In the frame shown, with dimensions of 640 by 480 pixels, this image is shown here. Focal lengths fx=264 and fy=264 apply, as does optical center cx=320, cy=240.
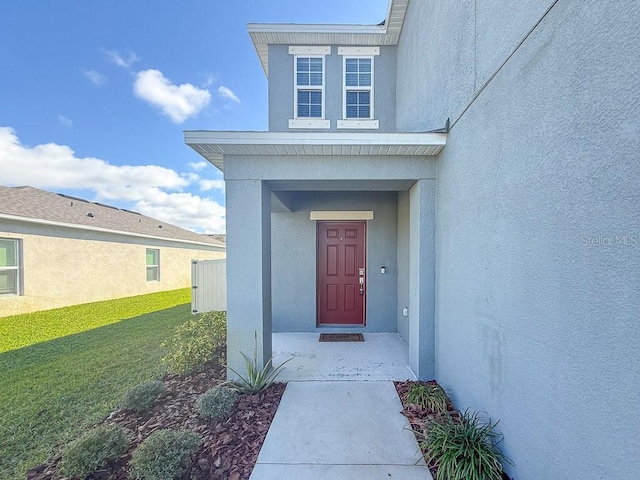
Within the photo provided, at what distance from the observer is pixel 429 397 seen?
3.24m

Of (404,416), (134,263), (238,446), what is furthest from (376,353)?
(134,263)

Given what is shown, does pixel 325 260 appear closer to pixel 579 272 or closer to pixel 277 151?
pixel 277 151

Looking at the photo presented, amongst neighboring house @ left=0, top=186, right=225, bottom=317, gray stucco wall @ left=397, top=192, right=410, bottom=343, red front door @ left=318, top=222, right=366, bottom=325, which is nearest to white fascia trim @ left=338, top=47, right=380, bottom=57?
gray stucco wall @ left=397, top=192, right=410, bottom=343

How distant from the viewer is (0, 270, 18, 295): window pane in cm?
770

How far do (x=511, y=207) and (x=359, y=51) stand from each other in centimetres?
626

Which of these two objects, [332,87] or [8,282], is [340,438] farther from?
[8,282]

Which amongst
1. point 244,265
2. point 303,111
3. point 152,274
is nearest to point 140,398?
point 244,265

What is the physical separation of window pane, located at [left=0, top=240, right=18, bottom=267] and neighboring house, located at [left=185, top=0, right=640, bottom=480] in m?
8.63

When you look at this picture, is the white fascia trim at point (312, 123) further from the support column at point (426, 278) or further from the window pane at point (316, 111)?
the support column at point (426, 278)

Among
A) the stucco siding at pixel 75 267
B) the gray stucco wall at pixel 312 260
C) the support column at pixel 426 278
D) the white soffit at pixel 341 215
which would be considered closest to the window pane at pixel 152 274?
the stucco siding at pixel 75 267

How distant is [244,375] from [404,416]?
2.19 metres

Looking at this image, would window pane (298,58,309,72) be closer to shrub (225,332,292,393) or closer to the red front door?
the red front door

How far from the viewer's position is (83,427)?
2.99m

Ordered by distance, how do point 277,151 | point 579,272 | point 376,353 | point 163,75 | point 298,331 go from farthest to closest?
point 163,75 < point 298,331 < point 376,353 < point 277,151 < point 579,272
